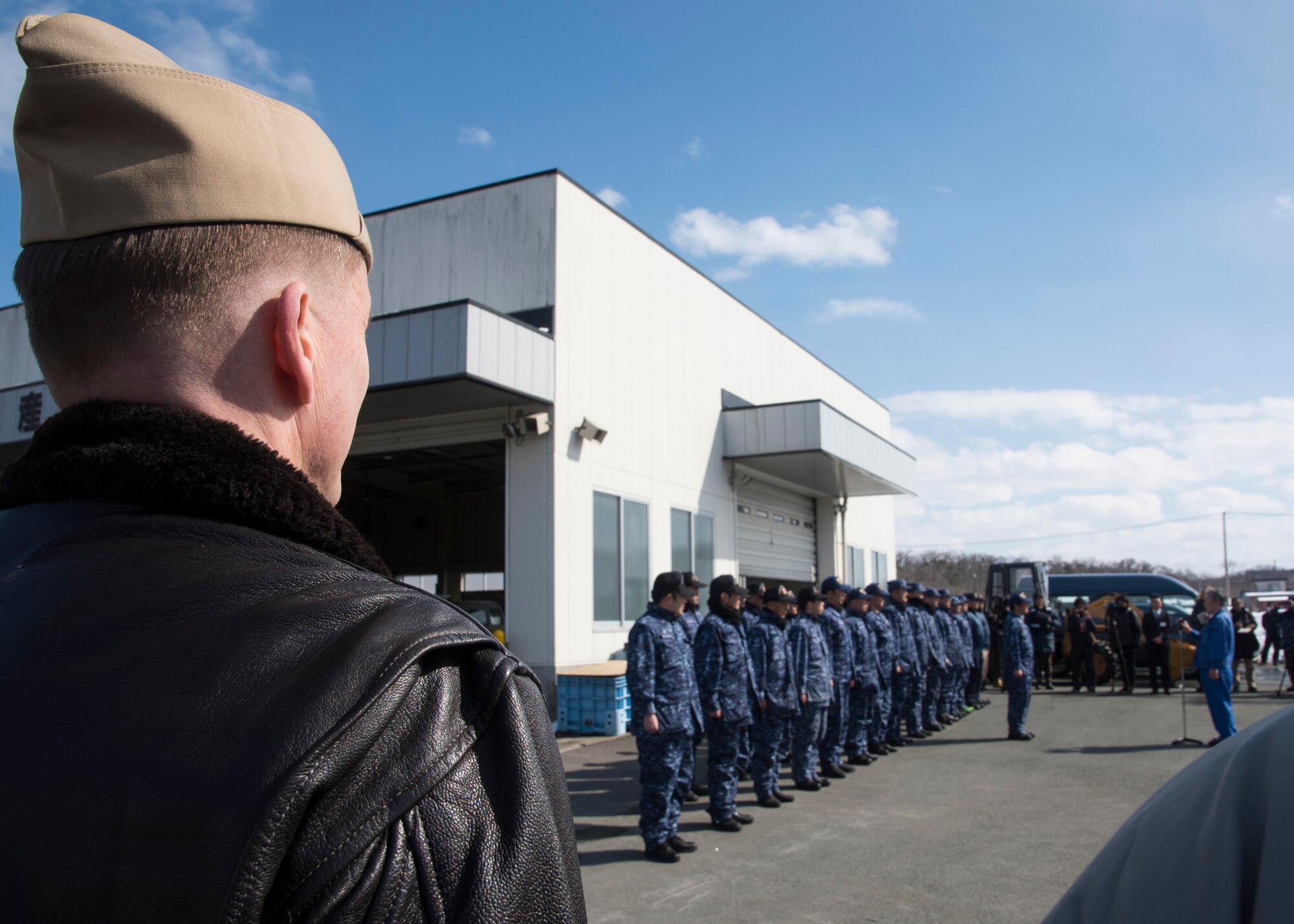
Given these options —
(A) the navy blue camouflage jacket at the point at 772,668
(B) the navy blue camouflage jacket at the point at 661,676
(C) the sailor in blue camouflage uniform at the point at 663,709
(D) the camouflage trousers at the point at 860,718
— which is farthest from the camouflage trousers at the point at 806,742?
(B) the navy blue camouflage jacket at the point at 661,676

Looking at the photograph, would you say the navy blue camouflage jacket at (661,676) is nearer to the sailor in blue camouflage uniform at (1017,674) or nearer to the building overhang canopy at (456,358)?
the building overhang canopy at (456,358)

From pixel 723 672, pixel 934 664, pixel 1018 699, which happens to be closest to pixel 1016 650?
pixel 1018 699

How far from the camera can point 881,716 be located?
11906 millimetres

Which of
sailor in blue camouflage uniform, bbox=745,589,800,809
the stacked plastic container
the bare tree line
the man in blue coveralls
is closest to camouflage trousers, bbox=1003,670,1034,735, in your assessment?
the man in blue coveralls

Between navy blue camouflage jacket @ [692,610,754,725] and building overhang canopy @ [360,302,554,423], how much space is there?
456cm

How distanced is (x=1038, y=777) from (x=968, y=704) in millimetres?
7301

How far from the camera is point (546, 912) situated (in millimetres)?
750

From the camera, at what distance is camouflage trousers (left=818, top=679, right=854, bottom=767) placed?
10.1m

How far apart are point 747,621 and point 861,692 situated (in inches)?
80.6

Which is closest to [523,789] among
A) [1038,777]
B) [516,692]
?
[516,692]

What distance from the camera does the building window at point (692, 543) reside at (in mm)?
15922

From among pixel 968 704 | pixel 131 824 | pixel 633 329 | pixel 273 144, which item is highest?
pixel 633 329

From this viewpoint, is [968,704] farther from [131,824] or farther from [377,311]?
[131,824]

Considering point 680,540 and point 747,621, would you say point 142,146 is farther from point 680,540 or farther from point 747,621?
point 680,540
